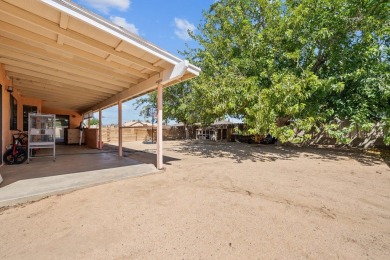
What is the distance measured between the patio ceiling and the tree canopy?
2858mm

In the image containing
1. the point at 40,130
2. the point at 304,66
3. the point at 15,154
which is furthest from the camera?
the point at 304,66

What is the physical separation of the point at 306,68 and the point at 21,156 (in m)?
10.4

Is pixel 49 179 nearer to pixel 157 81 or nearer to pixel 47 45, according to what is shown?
pixel 47 45

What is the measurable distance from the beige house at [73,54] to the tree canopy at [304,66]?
2813mm

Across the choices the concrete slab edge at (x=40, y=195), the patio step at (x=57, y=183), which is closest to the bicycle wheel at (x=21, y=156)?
the patio step at (x=57, y=183)

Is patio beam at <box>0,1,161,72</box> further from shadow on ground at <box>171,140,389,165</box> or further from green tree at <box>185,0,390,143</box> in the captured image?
shadow on ground at <box>171,140,389,165</box>

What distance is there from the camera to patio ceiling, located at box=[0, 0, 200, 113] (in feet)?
9.70

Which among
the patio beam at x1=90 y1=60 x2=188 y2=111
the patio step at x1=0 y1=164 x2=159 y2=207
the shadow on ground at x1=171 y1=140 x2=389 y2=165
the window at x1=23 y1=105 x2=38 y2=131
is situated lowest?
the shadow on ground at x1=171 y1=140 x2=389 y2=165

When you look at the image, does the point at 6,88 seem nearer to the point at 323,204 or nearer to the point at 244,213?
the point at 244,213

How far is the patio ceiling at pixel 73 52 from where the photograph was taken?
116 inches

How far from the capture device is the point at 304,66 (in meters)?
8.55

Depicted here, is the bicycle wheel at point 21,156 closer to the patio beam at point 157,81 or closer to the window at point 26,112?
the patio beam at point 157,81

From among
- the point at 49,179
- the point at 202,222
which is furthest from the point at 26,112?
the point at 202,222

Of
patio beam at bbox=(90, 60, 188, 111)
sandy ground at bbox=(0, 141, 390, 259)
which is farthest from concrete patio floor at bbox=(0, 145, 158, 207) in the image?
patio beam at bbox=(90, 60, 188, 111)
